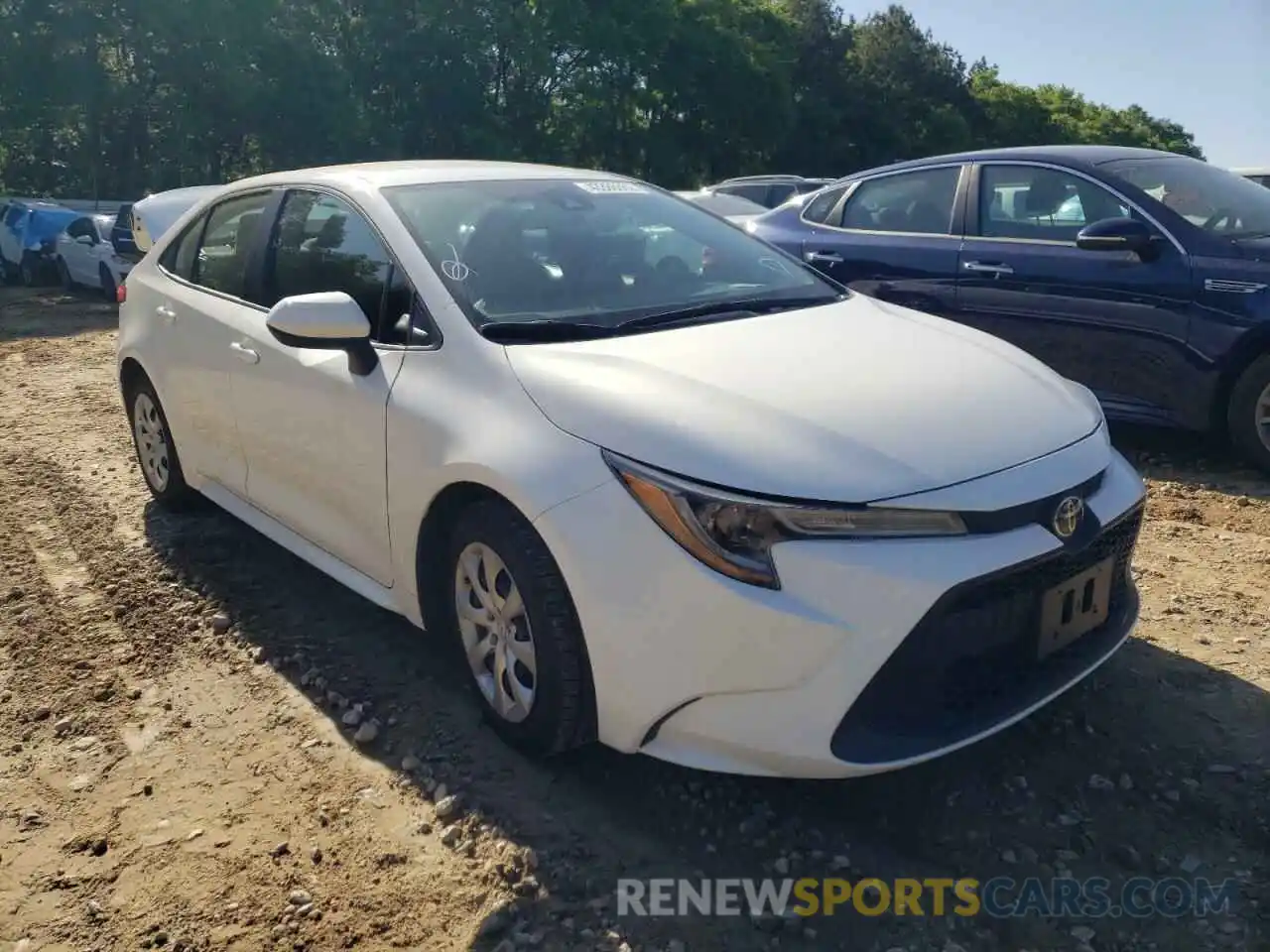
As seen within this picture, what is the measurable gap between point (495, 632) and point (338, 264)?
1413 millimetres

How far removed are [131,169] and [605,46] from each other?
16.2 m

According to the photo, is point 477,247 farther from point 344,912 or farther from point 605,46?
point 605,46

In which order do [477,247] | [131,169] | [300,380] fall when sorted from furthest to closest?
[131,169], [300,380], [477,247]

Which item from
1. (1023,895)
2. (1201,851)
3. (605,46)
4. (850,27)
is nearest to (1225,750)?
(1201,851)

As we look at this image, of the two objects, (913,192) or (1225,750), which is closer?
(1225,750)

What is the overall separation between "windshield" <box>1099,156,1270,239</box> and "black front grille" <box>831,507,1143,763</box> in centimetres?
349

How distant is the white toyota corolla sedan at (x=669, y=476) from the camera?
95.2 inches

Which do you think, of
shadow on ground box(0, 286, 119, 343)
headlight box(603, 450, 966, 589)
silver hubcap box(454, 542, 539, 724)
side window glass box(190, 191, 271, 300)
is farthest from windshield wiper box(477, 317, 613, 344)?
shadow on ground box(0, 286, 119, 343)

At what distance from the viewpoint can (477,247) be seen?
3377 millimetres

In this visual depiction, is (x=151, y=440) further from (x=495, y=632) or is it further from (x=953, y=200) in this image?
(x=953, y=200)

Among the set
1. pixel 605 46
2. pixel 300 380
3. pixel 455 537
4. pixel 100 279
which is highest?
pixel 605 46

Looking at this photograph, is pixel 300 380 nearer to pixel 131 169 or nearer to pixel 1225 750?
pixel 1225 750

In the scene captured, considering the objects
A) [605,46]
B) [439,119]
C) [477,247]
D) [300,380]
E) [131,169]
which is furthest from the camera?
[605,46]

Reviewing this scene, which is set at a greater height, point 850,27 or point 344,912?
point 850,27
